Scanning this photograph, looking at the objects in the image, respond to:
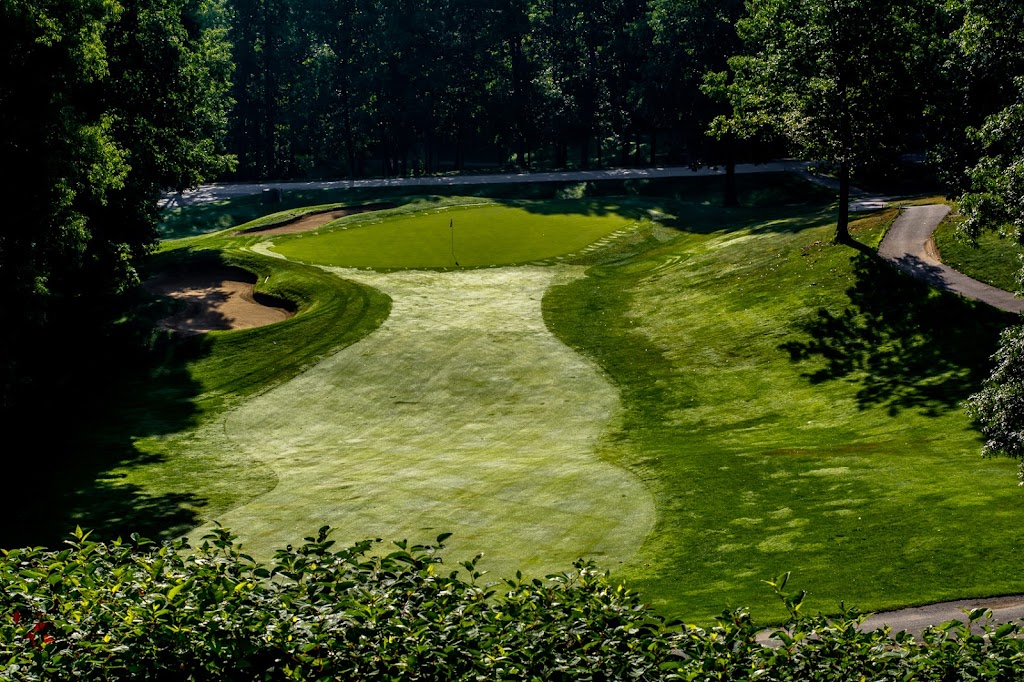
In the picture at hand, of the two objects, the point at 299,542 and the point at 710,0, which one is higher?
the point at 710,0

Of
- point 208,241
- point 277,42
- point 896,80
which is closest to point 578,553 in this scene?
point 896,80

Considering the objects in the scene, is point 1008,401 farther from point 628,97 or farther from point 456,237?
point 628,97

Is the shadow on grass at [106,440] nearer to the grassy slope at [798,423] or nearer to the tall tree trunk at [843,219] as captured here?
the grassy slope at [798,423]

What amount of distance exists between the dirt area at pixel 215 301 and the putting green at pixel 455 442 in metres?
6.32

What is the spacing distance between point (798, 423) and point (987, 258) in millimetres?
14360

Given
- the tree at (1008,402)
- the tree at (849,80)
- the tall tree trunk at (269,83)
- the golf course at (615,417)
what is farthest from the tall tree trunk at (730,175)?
the tree at (1008,402)

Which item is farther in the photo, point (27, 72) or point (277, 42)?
point (277, 42)

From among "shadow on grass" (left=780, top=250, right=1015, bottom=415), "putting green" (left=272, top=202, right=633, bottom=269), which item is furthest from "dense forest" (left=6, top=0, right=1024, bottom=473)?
"putting green" (left=272, top=202, right=633, bottom=269)

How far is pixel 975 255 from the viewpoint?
1540 inches

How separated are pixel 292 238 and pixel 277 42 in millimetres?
59615

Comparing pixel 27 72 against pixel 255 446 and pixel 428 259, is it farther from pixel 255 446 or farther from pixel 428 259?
pixel 428 259

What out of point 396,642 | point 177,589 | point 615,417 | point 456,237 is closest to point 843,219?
point 615,417

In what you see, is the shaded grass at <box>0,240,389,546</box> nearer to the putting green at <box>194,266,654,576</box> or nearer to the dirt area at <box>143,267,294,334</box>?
the dirt area at <box>143,267,294,334</box>

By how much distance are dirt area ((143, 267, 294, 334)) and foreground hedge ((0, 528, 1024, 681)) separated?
33.8 m
